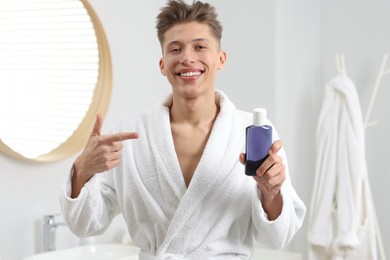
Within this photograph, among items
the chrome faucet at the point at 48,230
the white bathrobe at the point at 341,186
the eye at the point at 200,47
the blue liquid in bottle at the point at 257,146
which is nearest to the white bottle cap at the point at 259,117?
the blue liquid in bottle at the point at 257,146

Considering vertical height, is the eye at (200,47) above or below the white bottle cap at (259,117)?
above

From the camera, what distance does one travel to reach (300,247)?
10.7 ft

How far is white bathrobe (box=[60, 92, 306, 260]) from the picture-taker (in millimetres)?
1590

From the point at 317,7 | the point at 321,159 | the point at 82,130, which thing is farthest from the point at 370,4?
the point at 82,130

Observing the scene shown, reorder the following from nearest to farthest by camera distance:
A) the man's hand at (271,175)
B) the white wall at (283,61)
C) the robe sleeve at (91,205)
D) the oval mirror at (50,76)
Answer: the man's hand at (271,175), the robe sleeve at (91,205), the oval mirror at (50,76), the white wall at (283,61)

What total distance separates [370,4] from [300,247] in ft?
4.22

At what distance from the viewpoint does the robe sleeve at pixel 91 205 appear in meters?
1.55

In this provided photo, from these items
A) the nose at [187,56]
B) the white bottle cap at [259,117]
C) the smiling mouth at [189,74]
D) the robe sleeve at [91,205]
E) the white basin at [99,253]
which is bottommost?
the white basin at [99,253]

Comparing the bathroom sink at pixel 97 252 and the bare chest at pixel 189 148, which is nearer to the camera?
the bare chest at pixel 189 148

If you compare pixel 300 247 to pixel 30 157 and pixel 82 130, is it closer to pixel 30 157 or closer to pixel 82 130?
pixel 82 130

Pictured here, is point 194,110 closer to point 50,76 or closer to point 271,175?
point 271,175

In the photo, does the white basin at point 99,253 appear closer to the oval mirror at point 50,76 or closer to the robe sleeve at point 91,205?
the oval mirror at point 50,76

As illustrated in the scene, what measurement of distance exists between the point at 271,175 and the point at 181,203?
0.29 m

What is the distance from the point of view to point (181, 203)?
159 centimetres
